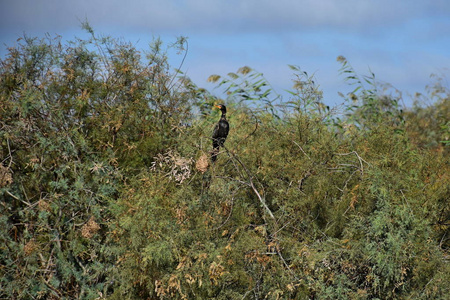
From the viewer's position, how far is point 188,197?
5.09 metres

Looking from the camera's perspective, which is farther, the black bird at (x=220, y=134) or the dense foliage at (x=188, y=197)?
the black bird at (x=220, y=134)

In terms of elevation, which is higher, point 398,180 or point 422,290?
point 398,180

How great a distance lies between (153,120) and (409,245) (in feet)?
9.08

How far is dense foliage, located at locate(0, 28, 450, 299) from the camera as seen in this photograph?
4.65 metres

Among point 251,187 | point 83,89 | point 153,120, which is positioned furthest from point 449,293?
point 83,89

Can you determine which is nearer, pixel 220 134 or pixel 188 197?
pixel 188 197

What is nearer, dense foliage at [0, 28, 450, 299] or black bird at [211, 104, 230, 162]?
dense foliage at [0, 28, 450, 299]

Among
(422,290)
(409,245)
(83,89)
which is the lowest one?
(422,290)

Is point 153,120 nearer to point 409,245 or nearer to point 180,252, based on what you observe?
point 180,252

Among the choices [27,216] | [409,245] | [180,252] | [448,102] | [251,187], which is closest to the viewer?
[409,245]

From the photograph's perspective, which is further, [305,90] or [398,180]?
[305,90]

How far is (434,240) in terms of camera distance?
5.06 meters

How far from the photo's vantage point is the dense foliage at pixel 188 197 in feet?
15.3

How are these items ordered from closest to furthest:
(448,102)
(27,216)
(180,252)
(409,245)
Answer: (409,245) → (180,252) → (27,216) → (448,102)
